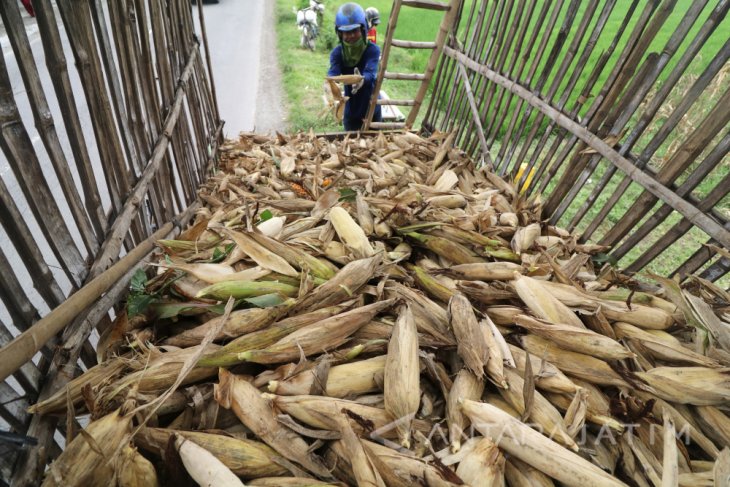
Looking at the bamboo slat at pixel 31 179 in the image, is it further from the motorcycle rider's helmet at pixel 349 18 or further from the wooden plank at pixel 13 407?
the motorcycle rider's helmet at pixel 349 18

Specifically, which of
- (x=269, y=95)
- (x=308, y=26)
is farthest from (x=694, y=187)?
(x=308, y=26)

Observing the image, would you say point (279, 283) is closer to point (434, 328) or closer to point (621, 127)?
point (434, 328)

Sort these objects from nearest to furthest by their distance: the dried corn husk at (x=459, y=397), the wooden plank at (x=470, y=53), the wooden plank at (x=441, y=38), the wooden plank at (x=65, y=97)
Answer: the dried corn husk at (x=459, y=397) < the wooden plank at (x=65, y=97) < the wooden plank at (x=470, y=53) < the wooden plank at (x=441, y=38)

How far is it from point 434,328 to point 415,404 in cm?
29

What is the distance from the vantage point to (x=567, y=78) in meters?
8.12

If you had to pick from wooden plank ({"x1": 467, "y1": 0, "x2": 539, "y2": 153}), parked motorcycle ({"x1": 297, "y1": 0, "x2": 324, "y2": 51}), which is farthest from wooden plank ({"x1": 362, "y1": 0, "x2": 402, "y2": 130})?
parked motorcycle ({"x1": 297, "y1": 0, "x2": 324, "y2": 51})

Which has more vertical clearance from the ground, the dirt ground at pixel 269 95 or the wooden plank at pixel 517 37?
the wooden plank at pixel 517 37

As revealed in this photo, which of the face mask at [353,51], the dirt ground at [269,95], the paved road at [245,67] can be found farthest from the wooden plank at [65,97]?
the face mask at [353,51]

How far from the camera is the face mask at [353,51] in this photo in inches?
177

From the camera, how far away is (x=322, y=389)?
3.36ft

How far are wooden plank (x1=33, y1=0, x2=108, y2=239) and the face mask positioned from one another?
3.72m

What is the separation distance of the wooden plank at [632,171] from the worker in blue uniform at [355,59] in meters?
2.10

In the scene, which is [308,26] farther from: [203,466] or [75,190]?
[203,466]

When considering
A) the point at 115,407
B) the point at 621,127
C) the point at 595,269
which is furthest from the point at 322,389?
the point at 621,127
